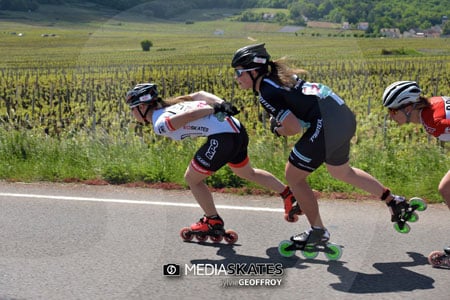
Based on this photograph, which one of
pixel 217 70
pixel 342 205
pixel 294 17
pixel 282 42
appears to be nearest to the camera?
pixel 342 205

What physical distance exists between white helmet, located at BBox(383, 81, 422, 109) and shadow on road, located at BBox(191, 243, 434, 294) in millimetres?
1349

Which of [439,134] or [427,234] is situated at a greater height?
[439,134]

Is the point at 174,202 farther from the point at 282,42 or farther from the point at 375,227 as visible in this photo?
the point at 282,42

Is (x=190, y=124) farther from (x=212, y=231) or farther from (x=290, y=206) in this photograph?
(x=290, y=206)

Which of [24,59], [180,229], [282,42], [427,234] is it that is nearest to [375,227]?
[427,234]

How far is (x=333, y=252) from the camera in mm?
5527

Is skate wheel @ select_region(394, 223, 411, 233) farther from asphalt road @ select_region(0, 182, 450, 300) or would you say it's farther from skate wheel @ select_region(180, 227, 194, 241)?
skate wheel @ select_region(180, 227, 194, 241)

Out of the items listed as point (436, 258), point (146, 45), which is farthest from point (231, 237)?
point (146, 45)

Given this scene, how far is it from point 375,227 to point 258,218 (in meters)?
1.25

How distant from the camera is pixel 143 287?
4.99 meters

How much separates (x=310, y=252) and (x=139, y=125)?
10200 mm

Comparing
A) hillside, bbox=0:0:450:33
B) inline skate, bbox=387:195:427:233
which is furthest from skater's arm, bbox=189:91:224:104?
hillside, bbox=0:0:450:33

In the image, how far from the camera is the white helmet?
5.47 m

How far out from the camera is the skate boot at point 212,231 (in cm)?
614
